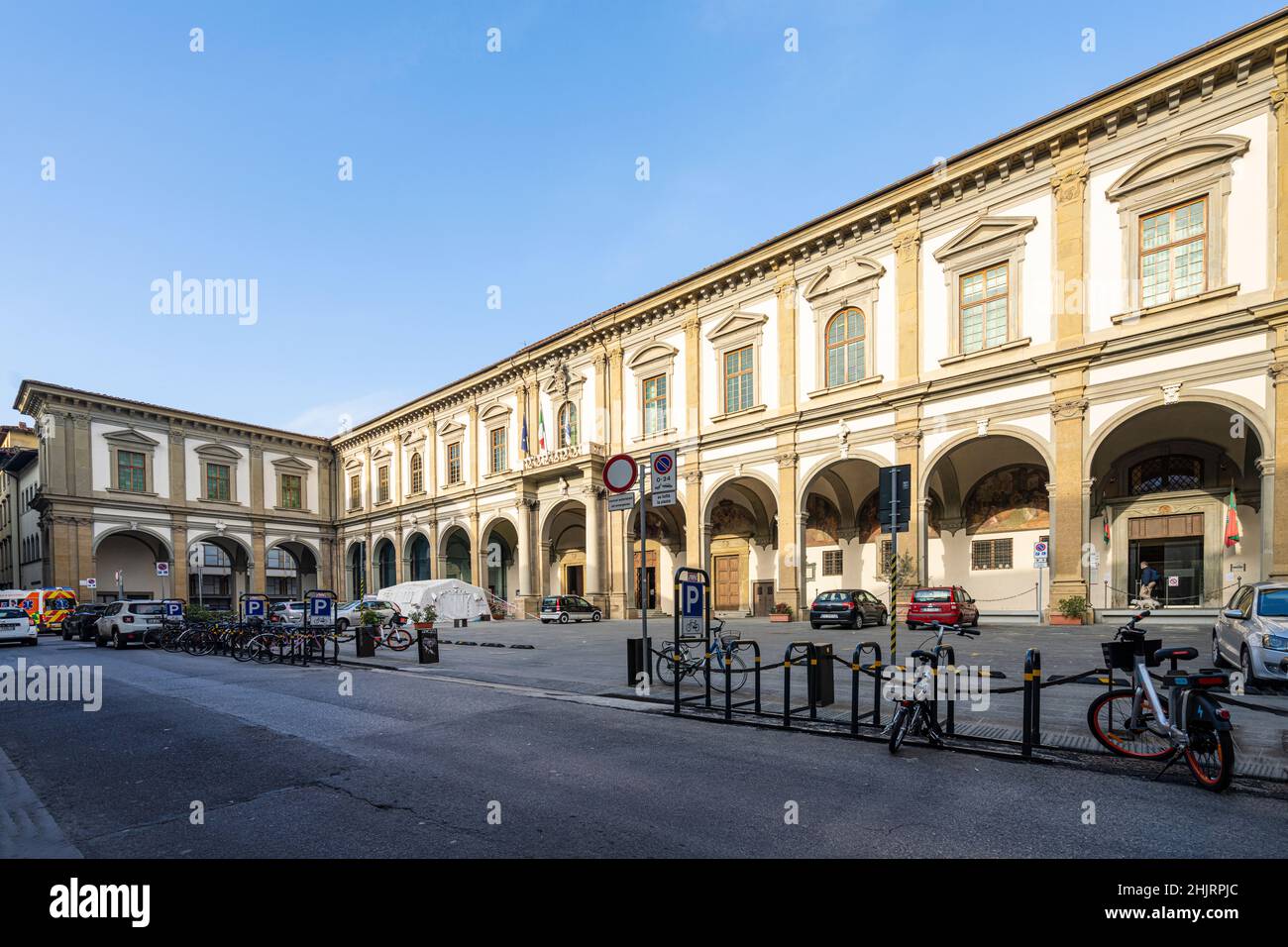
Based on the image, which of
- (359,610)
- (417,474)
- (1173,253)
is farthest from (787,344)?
(417,474)

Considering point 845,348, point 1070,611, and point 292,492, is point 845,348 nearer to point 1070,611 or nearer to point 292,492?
point 1070,611

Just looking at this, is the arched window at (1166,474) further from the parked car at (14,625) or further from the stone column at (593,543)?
the parked car at (14,625)

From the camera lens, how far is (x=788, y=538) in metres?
26.9

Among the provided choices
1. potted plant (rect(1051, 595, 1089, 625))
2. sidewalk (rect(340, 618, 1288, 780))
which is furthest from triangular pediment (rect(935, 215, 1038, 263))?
sidewalk (rect(340, 618, 1288, 780))

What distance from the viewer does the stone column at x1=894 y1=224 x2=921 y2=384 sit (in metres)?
24.1

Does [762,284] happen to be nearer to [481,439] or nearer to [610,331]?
[610,331]

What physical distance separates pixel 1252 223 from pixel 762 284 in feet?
49.9

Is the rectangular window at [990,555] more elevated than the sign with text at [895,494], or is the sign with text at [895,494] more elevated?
the sign with text at [895,494]

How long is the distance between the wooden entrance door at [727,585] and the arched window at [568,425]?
9778 mm

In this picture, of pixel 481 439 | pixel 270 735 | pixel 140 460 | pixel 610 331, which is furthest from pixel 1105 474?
pixel 140 460

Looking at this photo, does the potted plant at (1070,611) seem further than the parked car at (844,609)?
No

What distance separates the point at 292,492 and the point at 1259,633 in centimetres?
5705

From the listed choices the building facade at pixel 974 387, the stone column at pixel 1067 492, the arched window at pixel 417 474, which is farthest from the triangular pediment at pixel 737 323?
the arched window at pixel 417 474

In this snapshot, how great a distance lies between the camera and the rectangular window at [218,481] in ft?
161
